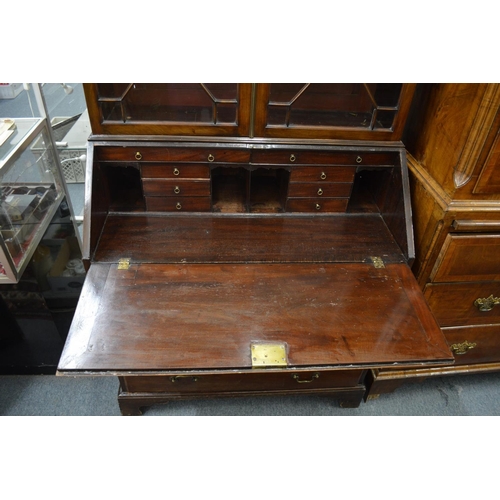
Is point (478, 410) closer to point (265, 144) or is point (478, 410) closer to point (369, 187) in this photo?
point (369, 187)

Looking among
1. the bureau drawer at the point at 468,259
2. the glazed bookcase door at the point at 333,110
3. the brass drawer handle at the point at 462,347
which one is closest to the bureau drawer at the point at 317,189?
the glazed bookcase door at the point at 333,110

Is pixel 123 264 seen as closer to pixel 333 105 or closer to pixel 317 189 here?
pixel 317 189

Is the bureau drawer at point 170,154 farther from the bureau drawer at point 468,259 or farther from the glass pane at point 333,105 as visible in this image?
the bureau drawer at point 468,259

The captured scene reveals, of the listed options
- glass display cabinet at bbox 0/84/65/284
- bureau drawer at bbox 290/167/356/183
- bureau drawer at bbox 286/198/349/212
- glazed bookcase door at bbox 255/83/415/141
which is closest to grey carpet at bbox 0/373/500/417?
glass display cabinet at bbox 0/84/65/284

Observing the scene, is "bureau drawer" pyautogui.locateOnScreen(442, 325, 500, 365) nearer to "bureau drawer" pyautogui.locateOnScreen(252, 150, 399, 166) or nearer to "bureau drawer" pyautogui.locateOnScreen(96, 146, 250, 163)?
"bureau drawer" pyautogui.locateOnScreen(252, 150, 399, 166)

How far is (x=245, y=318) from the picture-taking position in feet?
3.67

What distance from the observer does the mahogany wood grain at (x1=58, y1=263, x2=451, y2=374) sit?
102 centimetres

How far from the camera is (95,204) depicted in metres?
1.30

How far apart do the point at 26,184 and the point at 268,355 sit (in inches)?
44.4

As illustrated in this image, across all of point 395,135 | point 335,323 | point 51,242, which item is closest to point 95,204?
point 51,242

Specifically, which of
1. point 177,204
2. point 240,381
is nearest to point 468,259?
→ point 240,381

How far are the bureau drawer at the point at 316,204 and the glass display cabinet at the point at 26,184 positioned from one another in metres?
0.96

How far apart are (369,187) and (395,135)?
294 mm

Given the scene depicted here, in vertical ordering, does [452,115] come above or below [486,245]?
above
